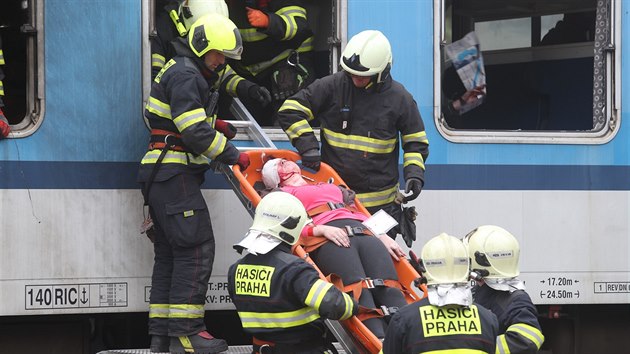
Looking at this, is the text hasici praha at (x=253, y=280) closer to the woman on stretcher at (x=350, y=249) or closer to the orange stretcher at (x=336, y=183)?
the orange stretcher at (x=336, y=183)

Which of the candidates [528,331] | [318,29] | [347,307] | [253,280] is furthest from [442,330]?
[318,29]

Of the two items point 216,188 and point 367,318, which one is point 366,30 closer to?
point 216,188

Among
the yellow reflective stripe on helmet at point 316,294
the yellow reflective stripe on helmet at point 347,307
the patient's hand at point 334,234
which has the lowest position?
the yellow reflective stripe on helmet at point 347,307

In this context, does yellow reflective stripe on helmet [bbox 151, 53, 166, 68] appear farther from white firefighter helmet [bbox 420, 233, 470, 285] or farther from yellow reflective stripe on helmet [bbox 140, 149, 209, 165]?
white firefighter helmet [bbox 420, 233, 470, 285]

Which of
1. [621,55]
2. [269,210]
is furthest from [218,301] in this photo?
[621,55]

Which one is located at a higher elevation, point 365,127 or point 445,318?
point 365,127

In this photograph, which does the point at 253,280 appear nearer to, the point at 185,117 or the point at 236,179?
the point at 236,179

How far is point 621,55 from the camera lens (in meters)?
7.15

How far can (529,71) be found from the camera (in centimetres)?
877

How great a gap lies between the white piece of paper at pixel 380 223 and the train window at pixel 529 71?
1.17 meters

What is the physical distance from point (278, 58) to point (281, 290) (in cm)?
269

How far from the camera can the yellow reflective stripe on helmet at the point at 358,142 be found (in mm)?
6449

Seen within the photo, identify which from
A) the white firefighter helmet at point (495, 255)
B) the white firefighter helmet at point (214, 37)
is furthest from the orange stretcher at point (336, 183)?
the white firefighter helmet at point (214, 37)

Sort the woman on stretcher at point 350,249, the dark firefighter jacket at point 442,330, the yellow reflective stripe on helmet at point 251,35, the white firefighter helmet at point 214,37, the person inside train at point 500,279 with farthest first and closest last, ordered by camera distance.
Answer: the yellow reflective stripe on helmet at point 251,35 → the white firefighter helmet at point 214,37 → the woman on stretcher at point 350,249 → the person inside train at point 500,279 → the dark firefighter jacket at point 442,330
